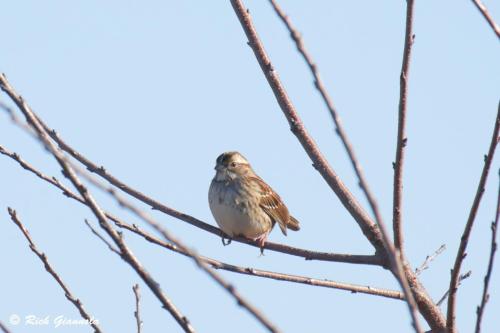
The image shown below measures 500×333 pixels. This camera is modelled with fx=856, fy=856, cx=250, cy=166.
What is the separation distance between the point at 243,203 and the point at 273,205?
1.44ft

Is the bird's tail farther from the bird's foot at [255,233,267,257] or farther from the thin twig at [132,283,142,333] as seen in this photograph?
the thin twig at [132,283,142,333]

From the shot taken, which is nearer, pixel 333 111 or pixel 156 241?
pixel 333 111

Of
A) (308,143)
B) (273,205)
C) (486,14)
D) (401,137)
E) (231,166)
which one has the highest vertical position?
(231,166)

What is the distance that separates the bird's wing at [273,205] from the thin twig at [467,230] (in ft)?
16.5

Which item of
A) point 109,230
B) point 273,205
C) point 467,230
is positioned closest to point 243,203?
point 273,205

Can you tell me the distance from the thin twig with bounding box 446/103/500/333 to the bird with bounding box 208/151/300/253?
168 inches

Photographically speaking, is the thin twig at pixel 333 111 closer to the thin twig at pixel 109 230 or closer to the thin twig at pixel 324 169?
the thin twig at pixel 109 230

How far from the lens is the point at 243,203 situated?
26.3ft

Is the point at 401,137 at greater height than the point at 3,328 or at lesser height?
greater

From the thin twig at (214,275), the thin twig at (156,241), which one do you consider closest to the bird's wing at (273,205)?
the thin twig at (156,241)

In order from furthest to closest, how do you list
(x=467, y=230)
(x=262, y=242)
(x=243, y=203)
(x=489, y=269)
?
1. (x=243, y=203)
2. (x=262, y=242)
3. (x=467, y=230)
4. (x=489, y=269)

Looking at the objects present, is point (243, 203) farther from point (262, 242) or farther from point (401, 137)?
point (401, 137)

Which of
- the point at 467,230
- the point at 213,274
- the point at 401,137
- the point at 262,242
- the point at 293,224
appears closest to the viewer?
the point at 213,274

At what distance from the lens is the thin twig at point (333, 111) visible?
6.98 ft
